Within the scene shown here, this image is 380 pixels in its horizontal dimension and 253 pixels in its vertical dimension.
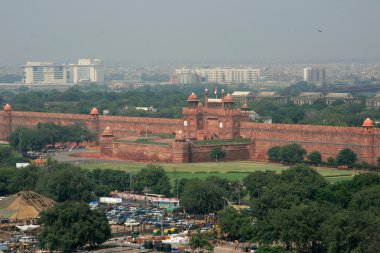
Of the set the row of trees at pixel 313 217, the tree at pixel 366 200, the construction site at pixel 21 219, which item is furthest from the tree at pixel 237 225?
the construction site at pixel 21 219

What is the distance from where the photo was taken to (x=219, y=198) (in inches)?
3056

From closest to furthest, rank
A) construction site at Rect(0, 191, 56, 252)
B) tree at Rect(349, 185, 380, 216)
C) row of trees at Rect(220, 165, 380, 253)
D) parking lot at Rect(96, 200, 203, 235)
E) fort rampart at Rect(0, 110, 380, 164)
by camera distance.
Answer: row of trees at Rect(220, 165, 380, 253), construction site at Rect(0, 191, 56, 252), tree at Rect(349, 185, 380, 216), parking lot at Rect(96, 200, 203, 235), fort rampart at Rect(0, 110, 380, 164)

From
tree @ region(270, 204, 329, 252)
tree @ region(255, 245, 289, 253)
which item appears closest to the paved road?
tree @ region(270, 204, 329, 252)

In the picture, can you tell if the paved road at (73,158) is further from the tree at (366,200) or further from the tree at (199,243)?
the tree at (199,243)

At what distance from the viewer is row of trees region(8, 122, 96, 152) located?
122875mm

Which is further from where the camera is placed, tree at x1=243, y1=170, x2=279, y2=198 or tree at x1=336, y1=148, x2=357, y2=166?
tree at x1=336, y1=148, x2=357, y2=166

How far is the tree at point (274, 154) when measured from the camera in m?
112

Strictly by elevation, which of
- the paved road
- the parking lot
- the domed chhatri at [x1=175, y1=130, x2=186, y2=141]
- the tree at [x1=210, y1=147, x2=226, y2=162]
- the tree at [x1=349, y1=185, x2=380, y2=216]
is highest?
the domed chhatri at [x1=175, y1=130, x2=186, y2=141]

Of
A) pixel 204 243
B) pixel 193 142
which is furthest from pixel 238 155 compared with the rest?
pixel 204 243

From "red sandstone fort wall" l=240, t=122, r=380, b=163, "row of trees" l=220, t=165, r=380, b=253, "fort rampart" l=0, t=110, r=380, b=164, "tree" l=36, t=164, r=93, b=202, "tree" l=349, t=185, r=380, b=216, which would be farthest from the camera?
"fort rampart" l=0, t=110, r=380, b=164

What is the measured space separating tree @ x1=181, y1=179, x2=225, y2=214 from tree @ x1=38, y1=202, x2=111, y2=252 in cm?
1119

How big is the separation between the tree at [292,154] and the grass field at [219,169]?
1.45 metres

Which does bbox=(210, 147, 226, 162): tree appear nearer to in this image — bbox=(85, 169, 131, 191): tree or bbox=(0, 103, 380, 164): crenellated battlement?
bbox=(0, 103, 380, 164): crenellated battlement

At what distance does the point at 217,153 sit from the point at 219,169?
304 inches
